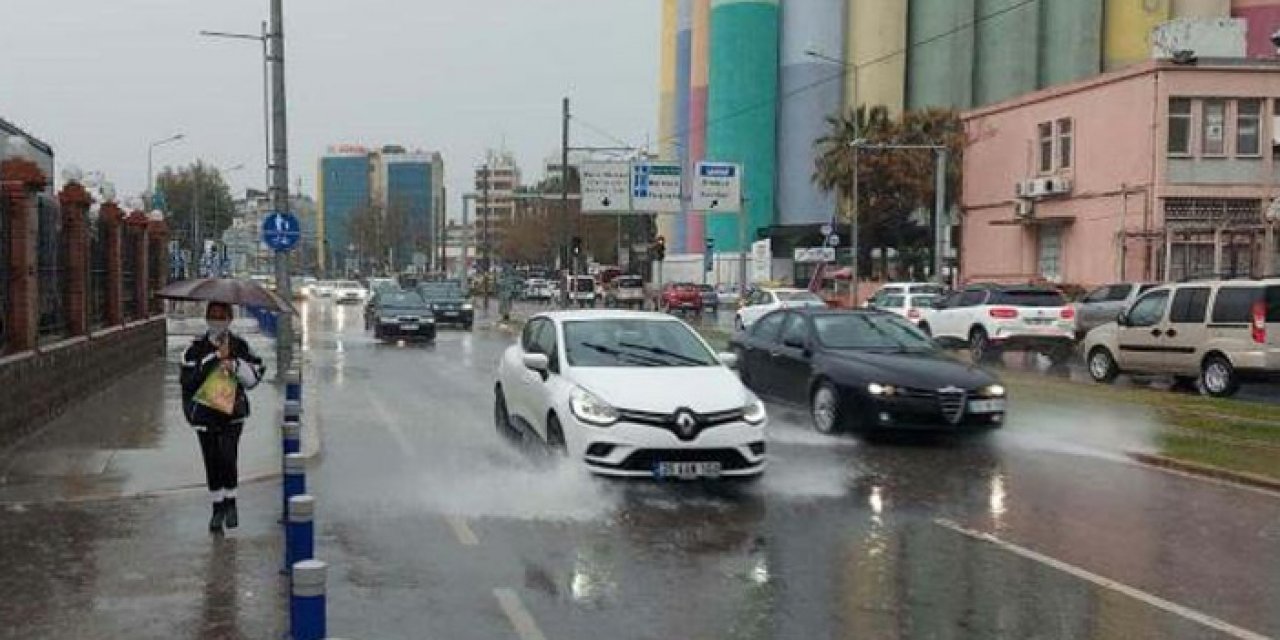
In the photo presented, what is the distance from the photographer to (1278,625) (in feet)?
21.2

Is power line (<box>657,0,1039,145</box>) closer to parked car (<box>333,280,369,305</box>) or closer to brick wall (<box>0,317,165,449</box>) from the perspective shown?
parked car (<box>333,280,369,305</box>)

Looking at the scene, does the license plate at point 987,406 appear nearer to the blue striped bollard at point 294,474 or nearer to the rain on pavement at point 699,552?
the rain on pavement at point 699,552

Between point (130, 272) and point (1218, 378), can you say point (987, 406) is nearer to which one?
point (1218, 378)

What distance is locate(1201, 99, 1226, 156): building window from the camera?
36.3 metres

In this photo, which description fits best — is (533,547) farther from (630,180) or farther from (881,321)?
(630,180)

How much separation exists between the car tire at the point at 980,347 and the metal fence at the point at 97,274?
16.4 meters

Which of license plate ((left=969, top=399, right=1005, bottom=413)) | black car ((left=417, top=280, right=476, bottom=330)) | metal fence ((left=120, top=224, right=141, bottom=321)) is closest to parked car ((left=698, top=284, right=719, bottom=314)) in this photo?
black car ((left=417, top=280, right=476, bottom=330))

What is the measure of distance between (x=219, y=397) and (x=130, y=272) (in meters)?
15.9

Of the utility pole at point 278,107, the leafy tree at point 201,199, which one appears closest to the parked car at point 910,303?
the utility pole at point 278,107

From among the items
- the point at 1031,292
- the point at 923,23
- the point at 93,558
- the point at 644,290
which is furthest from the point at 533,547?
the point at 923,23

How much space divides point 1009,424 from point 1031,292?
1103 cm

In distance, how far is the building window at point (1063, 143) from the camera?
134 ft

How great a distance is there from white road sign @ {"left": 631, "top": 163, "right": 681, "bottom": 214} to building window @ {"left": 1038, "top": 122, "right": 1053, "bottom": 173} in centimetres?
1316

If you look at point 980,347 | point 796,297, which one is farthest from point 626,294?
point 980,347
